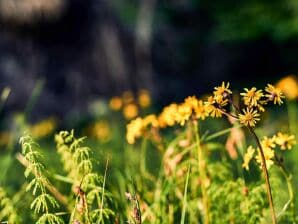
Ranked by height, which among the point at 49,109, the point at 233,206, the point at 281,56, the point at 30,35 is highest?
the point at 281,56

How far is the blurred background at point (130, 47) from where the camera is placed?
Result: 10680 mm

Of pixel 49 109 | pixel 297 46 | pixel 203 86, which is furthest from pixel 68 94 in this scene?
pixel 297 46

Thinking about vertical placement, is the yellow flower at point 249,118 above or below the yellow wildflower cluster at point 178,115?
below

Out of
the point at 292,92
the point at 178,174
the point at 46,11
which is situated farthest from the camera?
the point at 46,11

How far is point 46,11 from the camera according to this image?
1096 centimetres

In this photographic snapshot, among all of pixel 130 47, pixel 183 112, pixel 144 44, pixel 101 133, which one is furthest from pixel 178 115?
pixel 144 44

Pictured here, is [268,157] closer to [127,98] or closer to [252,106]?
[252,106]

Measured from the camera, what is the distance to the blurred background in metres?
10.7

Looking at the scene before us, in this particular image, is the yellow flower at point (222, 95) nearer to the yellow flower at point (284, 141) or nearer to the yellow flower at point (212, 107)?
the yellow flower at point (212, 107)

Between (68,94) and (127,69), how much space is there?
1180 mm

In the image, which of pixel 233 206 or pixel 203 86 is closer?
pixel 233 206

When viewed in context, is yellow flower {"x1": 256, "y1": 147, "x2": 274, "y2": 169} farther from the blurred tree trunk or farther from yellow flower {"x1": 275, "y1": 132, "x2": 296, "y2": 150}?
the blurred tree trunk

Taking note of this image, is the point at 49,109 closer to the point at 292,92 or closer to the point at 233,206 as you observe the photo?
the point at 292,92

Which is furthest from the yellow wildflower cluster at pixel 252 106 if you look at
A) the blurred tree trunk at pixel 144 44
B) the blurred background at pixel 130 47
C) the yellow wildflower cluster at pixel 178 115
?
the blurred tree trunk at pixel 144 44
